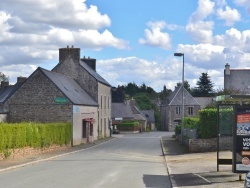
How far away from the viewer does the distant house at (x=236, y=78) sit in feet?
259

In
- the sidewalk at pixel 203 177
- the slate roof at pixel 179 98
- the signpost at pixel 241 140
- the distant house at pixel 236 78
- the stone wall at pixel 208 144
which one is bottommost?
the sidewalk at pixel 203 177

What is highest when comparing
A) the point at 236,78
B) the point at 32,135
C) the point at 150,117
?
the point at 236,78

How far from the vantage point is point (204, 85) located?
12231 centimetres

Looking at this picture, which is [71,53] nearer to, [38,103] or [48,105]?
[38,103]

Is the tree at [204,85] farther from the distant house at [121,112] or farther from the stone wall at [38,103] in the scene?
the stone wall at [38,103]

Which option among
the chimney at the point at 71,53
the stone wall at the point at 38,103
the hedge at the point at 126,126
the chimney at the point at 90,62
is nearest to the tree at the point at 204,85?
the hedge at the point at 126,126

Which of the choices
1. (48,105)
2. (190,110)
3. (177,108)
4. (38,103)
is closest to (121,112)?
(177,108)

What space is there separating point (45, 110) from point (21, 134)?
14.8 m

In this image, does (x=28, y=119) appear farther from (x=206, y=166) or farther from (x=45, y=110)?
(x=206, y=166)

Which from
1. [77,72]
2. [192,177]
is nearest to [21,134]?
[192,177]

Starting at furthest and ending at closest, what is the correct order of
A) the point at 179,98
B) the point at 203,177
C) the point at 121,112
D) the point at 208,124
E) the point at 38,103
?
the point at 179,98 < the point at 121,112 < the point at 38,103 < the point at 208,124 < the point at 203,177

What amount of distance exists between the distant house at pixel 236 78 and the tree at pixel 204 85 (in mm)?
40298

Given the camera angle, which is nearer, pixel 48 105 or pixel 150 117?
pixel 48 105

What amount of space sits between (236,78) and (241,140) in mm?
66214
